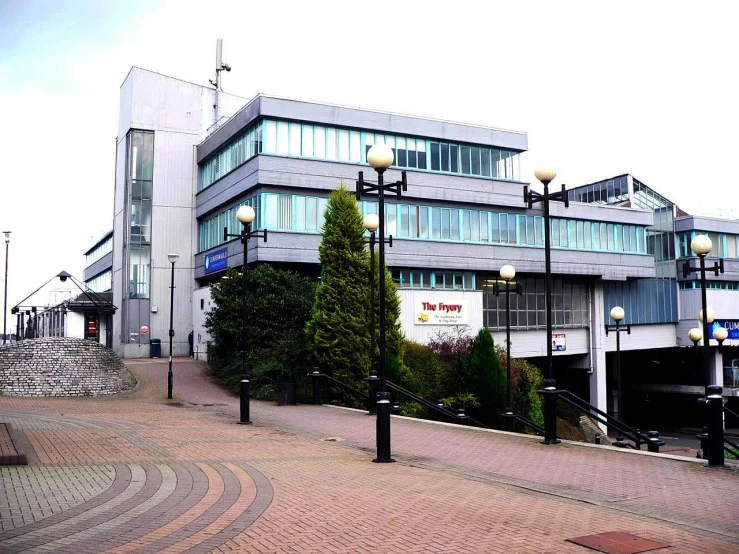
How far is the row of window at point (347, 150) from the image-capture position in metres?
37.7

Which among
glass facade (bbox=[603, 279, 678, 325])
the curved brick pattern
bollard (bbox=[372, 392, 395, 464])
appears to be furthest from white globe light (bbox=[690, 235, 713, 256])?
glass facade (bbox=[603, 279, 678, 325])

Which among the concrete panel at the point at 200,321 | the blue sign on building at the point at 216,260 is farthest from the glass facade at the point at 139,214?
the blue sign on building at the point at 216,260

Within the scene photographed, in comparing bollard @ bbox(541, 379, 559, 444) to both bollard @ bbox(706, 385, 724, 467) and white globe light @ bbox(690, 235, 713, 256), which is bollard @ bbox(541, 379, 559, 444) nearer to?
bollard @ bbox(706, 385, 724, 467)

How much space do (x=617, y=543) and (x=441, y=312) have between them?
31.8 meters

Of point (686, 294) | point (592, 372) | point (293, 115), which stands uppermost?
point (293, 115)

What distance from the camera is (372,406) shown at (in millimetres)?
19734

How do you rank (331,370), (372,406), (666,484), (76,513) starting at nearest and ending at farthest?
(76,513), (666,484), (372,406), (331,370)

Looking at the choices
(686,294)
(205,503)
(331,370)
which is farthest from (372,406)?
(686,294)

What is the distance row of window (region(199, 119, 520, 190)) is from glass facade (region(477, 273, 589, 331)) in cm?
683

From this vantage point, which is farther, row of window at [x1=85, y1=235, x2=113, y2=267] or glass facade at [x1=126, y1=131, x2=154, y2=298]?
row of window at [x1=85, y1=235, x2=113, y2=267]

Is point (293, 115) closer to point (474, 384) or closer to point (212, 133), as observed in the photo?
point (212, 133)

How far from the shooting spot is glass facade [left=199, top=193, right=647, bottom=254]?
122 feet

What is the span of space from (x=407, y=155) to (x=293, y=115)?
7.24 meters

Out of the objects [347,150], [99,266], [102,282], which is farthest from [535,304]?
[99,266]
